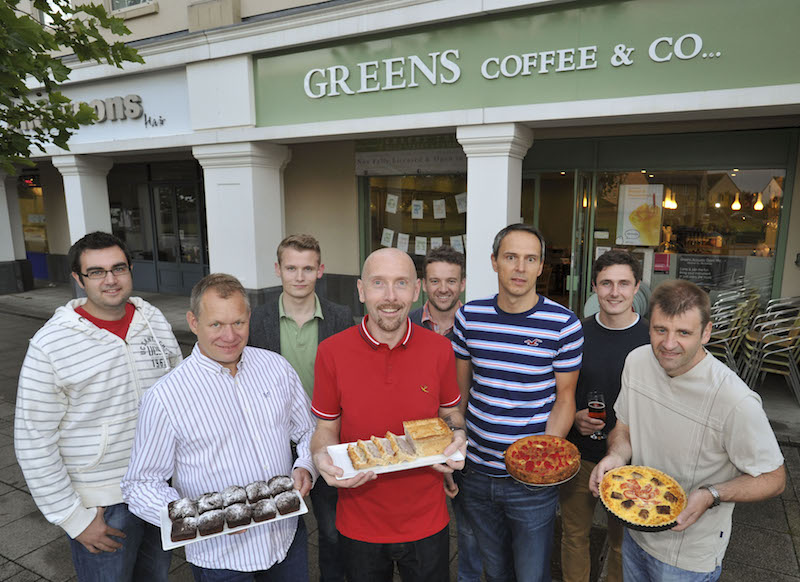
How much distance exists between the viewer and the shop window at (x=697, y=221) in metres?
7.02

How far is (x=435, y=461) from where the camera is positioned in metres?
2.14

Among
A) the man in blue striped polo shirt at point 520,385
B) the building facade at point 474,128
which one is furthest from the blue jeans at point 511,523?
the building facade at point 474,128

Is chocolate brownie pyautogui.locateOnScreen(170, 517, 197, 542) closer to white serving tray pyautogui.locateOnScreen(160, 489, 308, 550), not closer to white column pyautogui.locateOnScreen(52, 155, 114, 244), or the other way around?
white serving tray pyautogui.locateOnScreen(160, 489, 308, 550)

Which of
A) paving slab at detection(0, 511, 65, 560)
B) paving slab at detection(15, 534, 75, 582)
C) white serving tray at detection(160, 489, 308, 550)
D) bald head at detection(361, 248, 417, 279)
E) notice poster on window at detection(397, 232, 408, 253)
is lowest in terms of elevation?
paving slab at detection(0, 511, 65, 560)

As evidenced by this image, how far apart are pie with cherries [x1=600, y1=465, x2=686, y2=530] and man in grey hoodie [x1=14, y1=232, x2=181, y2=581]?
2293 mm

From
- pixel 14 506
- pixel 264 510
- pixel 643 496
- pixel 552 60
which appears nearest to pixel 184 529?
pixel 264 510

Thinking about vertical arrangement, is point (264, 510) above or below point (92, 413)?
below

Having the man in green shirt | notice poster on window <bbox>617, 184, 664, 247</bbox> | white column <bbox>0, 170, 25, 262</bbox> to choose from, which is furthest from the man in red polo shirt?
white column <bbox>0, 170, 25, 262</bbox>

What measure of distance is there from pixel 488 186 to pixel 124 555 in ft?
17.7

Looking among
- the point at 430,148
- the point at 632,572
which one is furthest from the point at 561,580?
the point at 430,148

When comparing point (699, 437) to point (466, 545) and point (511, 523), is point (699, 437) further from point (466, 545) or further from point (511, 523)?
point (466, 545)

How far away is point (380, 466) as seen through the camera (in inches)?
82.2

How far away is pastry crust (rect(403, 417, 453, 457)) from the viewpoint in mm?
2170

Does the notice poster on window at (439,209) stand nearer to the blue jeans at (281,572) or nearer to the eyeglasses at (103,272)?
the eyeglasses at (103,272)
